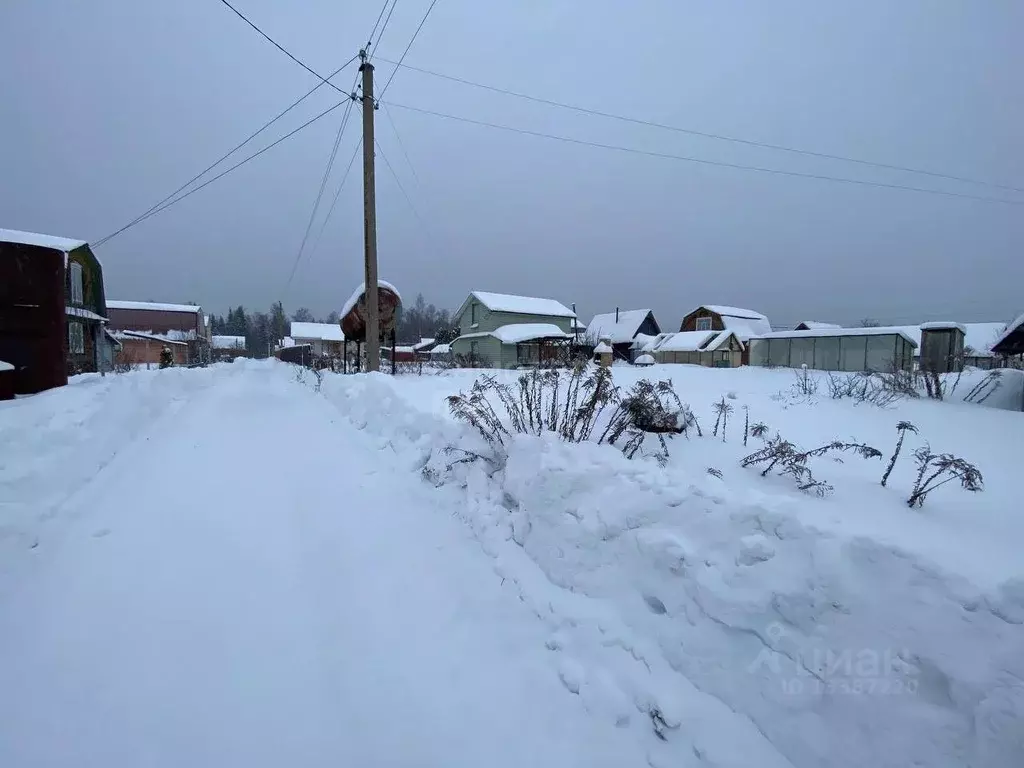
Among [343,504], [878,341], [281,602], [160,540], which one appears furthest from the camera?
[878,341]

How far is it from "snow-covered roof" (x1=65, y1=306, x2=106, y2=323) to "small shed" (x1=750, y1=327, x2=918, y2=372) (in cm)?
4030

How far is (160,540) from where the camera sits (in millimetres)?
3490

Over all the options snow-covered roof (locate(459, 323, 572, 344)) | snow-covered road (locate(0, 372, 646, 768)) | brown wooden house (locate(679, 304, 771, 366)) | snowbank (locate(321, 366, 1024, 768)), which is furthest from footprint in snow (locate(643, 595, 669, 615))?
brown wooden house (locate(679, 304, 771, 366))

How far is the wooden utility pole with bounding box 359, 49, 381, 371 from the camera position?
11367 millimetres

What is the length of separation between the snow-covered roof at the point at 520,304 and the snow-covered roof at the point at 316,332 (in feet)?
94.3

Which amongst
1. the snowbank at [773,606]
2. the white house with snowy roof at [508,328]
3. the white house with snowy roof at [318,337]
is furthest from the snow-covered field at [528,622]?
the white house with snowy roof at [318,337]

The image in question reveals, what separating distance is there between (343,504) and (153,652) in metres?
1.96

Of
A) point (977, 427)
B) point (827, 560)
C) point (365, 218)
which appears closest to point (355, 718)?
point (827, 560)

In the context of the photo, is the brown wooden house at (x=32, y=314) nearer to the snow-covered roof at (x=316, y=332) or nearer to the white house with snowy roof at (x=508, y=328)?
the white house with snowy roof at (x=508, y=328)

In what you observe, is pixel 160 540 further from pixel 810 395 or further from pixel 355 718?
pixel 810 395

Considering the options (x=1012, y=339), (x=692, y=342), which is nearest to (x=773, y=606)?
(x=1012, y=339)

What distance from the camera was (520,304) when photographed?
39.2 meters

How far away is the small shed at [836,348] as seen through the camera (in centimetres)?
2938

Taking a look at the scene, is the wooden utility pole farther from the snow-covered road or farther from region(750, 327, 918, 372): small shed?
region(750, 327, 918, 372): small shed
